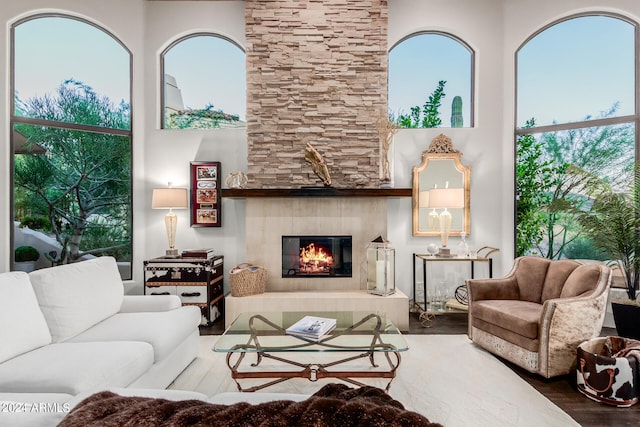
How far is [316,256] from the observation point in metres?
4.35

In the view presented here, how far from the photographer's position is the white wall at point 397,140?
→ 4695mm

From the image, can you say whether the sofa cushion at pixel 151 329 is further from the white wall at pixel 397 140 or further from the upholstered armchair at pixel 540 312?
the upholstered armchair at pixel 540 312

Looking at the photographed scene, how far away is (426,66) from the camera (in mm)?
4871

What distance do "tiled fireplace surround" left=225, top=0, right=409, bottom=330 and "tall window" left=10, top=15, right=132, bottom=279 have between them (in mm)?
1703

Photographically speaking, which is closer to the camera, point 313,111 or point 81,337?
point 81,337

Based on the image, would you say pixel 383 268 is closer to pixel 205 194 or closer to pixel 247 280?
pixel 247 280

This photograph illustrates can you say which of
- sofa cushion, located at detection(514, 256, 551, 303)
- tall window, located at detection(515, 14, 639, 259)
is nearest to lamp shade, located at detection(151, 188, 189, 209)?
sofa cushion, located at detection(514, 256, 551, 303)

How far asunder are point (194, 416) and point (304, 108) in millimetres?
4018

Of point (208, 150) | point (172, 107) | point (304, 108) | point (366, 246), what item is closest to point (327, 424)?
point (366, 246)

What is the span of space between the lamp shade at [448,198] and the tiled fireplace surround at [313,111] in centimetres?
59

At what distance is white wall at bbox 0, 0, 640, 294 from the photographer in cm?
470

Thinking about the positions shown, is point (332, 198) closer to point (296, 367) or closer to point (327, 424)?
point (296, 367)

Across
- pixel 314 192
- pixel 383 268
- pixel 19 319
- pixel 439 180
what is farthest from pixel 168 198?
pixel 439 180

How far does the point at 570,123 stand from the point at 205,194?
Result: 459cm
